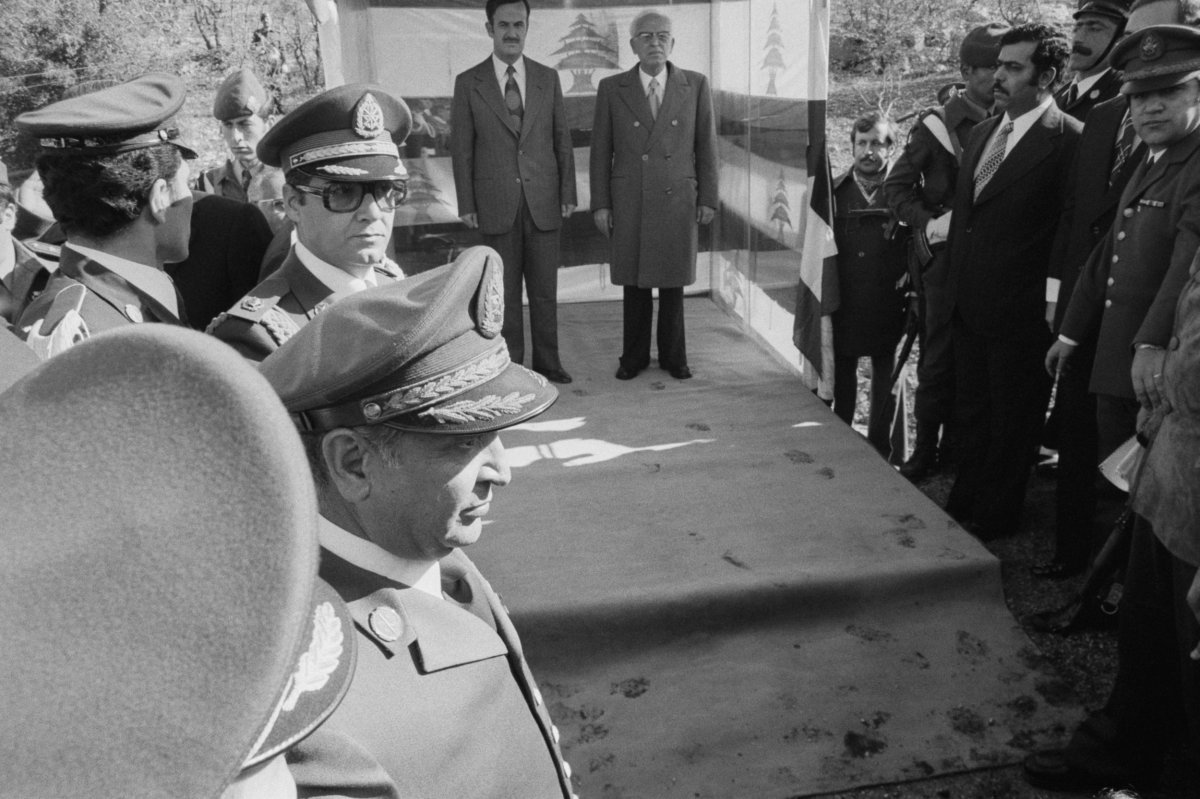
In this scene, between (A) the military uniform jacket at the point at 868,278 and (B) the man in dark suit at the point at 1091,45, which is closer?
(B) the man in dark suit at the point at 1091,45

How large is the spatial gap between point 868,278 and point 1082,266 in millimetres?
1361

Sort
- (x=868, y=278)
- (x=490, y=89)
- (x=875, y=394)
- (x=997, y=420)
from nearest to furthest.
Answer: (x=997, y=420)
(x=868, y=278)
(x=875, y=394)
(x=490, y=89)

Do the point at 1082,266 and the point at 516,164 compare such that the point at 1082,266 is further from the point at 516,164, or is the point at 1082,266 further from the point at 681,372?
the point at 516,164

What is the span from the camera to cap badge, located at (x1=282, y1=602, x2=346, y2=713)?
0.71 m

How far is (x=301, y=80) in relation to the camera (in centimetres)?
1417

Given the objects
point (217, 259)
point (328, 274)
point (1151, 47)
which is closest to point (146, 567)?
point (328, 274)

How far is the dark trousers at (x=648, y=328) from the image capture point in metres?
5.56

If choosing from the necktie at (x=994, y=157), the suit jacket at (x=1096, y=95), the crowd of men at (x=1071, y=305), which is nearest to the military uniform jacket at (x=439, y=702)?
the crowd of men at (x=1071, y=305)

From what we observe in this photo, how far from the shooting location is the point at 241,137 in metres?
5.12

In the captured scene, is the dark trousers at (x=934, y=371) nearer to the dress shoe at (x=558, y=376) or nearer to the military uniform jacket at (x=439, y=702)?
the dress shoe at (x=558, y=376)

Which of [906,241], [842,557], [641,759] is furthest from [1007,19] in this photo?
[641,759]

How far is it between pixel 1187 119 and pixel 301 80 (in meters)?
13.0

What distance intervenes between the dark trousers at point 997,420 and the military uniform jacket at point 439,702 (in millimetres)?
2986

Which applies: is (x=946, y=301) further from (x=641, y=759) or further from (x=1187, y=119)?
(x=641, y=759)
